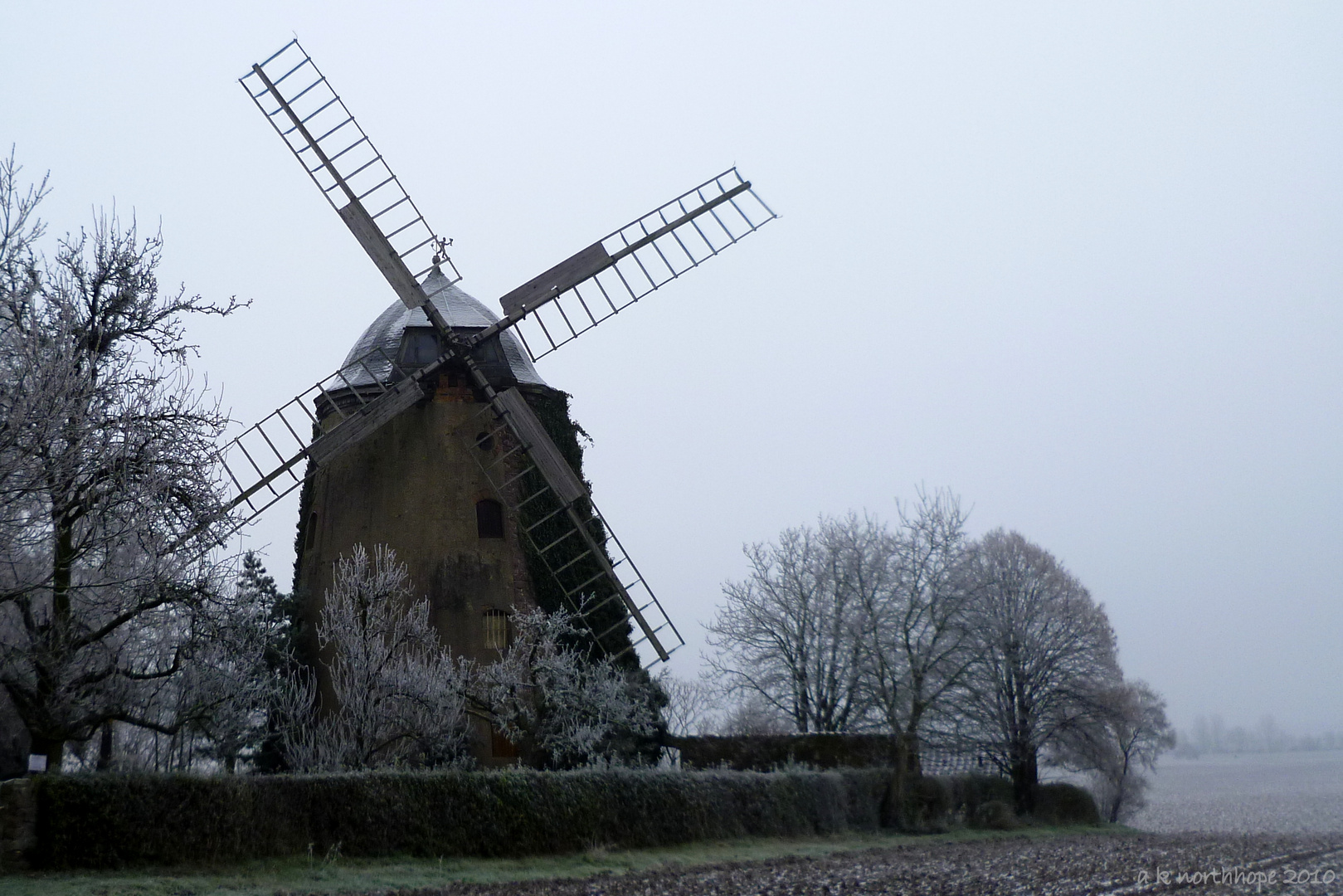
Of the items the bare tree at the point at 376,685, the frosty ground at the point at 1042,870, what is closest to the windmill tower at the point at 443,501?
the bare tree at the point at 376,685

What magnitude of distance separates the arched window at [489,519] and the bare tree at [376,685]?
5.65 feet

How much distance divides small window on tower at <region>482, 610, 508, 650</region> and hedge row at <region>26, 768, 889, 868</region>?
14.3ft

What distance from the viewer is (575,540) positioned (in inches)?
907

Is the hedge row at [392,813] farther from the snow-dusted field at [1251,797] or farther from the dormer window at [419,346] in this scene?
the snow-dusted field at [1251,797]

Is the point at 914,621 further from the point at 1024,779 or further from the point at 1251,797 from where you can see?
the point at 1251,797

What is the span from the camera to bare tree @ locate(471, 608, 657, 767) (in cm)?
2036

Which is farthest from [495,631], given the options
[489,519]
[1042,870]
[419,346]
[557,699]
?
[1042,870]

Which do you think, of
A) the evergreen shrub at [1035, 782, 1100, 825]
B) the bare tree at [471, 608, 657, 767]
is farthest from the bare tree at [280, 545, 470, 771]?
the evergreen shrub at [1035, 782, 1100, 825]

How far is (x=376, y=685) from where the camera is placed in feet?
60.1

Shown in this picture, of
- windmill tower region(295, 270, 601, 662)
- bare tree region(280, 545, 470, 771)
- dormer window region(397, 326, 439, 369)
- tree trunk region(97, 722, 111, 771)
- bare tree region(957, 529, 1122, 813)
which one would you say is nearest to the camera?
bare tree region(280, 545, 470, 771)

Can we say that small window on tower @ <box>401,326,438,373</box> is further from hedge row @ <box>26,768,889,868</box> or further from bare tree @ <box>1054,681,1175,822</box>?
bare tree @ <box>1054,681,1175,822</box>

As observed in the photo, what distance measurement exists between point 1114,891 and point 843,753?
13668 millimetres

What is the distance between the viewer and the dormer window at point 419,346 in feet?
74.9

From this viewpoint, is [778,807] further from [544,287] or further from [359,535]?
[544,287]
